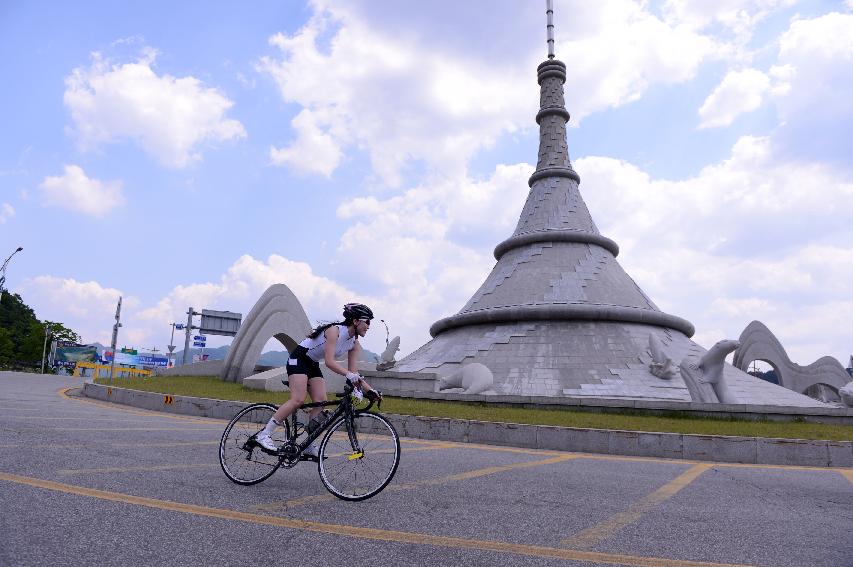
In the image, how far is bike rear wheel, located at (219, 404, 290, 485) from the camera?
5.49 meters

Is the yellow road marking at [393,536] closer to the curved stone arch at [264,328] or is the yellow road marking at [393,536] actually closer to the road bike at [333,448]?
the road bike at [333,448]

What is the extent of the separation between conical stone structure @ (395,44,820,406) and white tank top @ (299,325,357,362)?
18704mm

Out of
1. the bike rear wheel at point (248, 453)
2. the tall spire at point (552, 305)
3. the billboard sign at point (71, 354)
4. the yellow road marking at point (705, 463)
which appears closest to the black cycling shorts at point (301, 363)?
the bike rear wheel at point (248, 453)

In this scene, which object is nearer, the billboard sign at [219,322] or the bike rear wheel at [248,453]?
the bike rear wheel at [248,453]

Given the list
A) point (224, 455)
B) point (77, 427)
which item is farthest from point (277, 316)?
point (224, 455)

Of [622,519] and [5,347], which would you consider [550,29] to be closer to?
[622,519]

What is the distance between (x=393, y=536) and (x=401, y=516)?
596mm

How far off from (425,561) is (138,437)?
6.80 meters

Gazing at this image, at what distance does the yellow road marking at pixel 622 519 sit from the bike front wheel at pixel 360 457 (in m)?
1.69

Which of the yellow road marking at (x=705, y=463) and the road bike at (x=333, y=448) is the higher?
the road bike at (x=333, y=448)

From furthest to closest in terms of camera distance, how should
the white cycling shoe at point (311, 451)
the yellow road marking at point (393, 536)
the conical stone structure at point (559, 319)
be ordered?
the conical stone structure at point (559, 319), the white cycling shoe at point (311, 451), the yellow road marking at point (393, 536)

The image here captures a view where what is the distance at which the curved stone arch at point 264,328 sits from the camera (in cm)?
2575

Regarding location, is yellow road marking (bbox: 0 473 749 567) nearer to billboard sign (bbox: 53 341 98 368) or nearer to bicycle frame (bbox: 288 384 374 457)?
bicycle frame (bbox: 288 384 374 457)

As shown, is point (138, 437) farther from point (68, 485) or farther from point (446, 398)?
point (446, 398)
